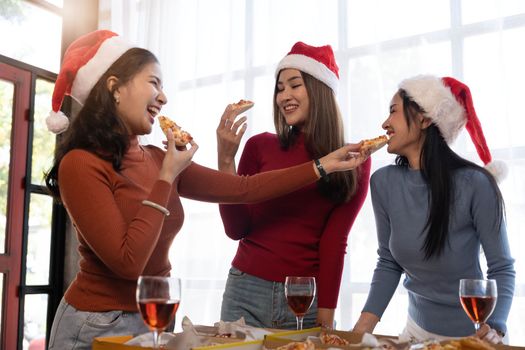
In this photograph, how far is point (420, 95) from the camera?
2184mm

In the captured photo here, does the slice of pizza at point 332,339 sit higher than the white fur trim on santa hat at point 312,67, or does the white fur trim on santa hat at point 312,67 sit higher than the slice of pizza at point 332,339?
the white fur trim on santa hat at point 312,67

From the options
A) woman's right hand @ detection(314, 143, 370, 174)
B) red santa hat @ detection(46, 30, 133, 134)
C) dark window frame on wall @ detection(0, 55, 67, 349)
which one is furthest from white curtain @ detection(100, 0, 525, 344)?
red santa hat @ detection(46, 30, 133, 134)

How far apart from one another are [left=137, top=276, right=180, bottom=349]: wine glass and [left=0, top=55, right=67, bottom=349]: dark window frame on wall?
3271mm

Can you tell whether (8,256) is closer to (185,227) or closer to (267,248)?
(185,227)

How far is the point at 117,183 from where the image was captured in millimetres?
1640

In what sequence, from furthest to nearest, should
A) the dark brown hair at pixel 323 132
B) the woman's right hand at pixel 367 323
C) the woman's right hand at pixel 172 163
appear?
the dark brown hair at pixel 323 132
the woman's right hand at pixel 367 323
the woman's right hand at pixel 172 163

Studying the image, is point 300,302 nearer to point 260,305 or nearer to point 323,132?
point 260,305

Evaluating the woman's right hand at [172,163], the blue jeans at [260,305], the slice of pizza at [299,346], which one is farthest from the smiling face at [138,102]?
the slice of pizza at [299,346]

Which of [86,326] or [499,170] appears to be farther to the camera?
[499,170]

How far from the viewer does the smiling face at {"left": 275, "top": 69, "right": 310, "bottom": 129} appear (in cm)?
225

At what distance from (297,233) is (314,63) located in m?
0.70

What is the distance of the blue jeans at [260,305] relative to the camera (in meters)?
2.06

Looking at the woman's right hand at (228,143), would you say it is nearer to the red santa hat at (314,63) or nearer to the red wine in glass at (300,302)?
the red santa hat at (314,63)

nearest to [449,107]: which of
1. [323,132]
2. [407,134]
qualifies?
[407,134]
